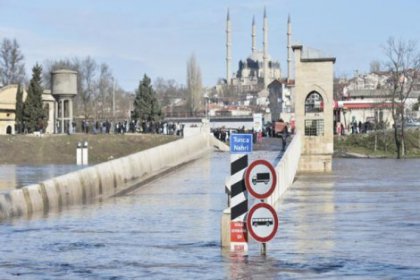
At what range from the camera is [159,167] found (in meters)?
38.7

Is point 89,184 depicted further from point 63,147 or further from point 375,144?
point 375,144

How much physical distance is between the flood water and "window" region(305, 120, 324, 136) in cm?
2617

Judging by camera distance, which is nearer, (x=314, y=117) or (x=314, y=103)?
(x=314, y=117)

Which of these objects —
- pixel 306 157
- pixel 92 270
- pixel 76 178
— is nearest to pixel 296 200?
pixel 76 178

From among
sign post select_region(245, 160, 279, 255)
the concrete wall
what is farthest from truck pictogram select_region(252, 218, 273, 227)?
the concrete wall

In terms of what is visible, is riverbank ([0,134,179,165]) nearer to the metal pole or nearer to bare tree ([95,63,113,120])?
the metal pole

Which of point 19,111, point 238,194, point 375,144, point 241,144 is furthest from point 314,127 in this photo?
point 19,111

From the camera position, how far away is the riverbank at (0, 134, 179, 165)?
207 feet

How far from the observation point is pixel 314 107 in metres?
56.0

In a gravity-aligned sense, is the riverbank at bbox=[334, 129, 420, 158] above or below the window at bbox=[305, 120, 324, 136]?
below

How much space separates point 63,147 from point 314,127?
20328 mm

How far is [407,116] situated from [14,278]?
11061 cm

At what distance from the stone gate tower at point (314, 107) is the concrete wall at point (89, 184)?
12.4m

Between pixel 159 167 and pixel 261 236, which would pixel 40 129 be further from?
pixel 261 236
